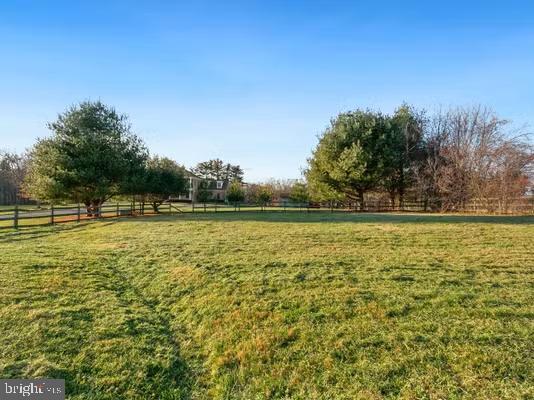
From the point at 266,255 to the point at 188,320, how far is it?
270 cm

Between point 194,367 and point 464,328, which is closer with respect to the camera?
point 194,367

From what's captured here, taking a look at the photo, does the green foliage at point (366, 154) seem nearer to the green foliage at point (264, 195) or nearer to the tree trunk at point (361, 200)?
the tree trunk at point (361, 200)

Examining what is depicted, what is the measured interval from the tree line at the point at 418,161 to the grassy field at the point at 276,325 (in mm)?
16111

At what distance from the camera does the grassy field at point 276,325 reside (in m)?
2.51

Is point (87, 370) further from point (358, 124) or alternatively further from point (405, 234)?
point (358, 124)

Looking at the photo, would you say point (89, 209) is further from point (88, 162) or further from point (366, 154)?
point (366, 154)

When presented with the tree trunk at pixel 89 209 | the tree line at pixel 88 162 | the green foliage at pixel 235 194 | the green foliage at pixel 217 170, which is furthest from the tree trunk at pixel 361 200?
the green foliage at pixel 217 170

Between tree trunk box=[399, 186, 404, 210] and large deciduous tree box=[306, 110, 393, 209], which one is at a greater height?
large deciduous tree box=[306, 110, 393, 209]

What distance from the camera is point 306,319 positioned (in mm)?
3443

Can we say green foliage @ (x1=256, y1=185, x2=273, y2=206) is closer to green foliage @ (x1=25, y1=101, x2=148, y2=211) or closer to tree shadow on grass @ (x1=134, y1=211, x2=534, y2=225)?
green foliage @ (x1=25, y1=101, x2=148, y2=211)

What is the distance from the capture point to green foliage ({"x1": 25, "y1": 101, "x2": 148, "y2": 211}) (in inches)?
648

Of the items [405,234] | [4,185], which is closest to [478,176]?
[405,234]

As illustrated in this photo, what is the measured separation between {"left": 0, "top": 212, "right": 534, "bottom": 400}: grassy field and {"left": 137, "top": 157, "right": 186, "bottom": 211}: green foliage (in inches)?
624

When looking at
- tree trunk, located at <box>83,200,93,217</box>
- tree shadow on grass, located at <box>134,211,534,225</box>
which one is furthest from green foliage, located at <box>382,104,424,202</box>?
tree trunk, located at <box>83,200,93,217</box>
